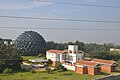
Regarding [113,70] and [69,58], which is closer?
[113,70]

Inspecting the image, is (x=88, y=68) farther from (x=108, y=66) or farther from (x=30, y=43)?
(x=30, y=43)

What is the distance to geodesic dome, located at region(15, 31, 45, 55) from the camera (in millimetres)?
42375

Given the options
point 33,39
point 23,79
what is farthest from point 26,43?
point 23,79

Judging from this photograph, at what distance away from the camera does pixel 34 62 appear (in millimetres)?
31234

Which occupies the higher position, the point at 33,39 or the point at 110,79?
the point at 33,39

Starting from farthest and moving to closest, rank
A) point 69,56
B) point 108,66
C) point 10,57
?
point 69,56 < point 108,66 < point 10,57

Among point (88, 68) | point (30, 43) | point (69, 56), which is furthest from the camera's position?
point (30, 43)

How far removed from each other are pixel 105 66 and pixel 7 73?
1219 cm

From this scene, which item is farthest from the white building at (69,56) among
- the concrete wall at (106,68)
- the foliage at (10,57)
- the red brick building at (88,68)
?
the foliage at (10,57)

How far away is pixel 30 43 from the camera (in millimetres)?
42312

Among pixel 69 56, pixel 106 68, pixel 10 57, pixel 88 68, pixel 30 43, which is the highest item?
pixel 30 43

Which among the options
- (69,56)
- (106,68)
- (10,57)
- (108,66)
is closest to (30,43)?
(69,56)

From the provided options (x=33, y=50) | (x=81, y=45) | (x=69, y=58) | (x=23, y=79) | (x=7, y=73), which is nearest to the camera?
(x=23, y=79)

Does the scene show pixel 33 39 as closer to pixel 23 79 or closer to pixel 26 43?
pixel 26 43
